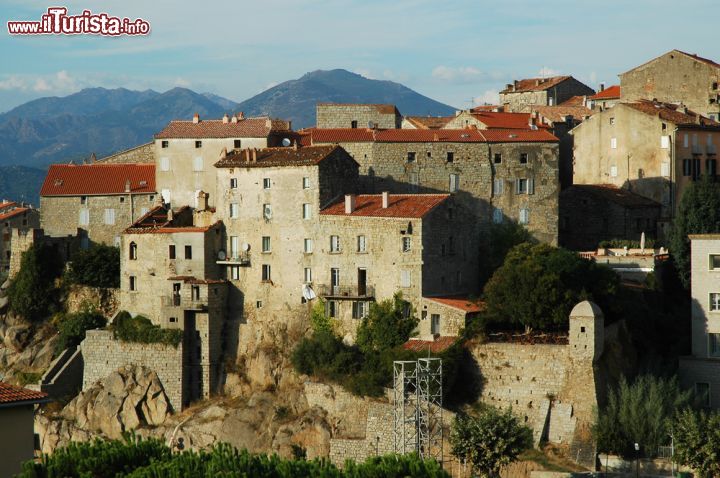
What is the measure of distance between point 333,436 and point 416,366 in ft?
19.9

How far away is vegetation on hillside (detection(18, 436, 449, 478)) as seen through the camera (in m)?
37.5

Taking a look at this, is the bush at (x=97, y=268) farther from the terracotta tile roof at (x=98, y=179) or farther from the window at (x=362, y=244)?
the window at (x=362, y=244)

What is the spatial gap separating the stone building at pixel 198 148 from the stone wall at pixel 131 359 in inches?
307

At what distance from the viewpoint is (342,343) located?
61469mm

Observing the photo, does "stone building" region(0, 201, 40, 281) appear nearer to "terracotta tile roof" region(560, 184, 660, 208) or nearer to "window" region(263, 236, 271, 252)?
"window" region(263, 236, 271, 252)

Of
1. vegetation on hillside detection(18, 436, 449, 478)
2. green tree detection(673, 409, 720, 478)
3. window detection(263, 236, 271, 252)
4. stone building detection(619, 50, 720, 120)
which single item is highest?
stone building detection(619, 50, 720, 120)

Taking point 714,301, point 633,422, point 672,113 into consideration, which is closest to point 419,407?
point 633,422

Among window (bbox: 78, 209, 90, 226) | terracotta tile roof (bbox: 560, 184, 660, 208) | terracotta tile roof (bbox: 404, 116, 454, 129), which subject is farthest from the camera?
terracotta tile roof (bbox: 404, 116, 454, 129)

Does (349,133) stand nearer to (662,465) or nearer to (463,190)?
(463,190)

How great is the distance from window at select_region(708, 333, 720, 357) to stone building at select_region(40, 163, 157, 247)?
28.0 m

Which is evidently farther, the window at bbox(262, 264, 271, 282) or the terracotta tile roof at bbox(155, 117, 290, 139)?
the terracotta tile roof at bbox(155, 117, 290, 139)

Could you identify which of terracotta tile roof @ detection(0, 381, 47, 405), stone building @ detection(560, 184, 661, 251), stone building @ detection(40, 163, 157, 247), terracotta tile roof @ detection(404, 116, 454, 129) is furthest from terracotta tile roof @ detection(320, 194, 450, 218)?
terracotta tile roof @ detection(0, 381, 47, 405)

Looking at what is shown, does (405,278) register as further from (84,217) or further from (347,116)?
(84,217)

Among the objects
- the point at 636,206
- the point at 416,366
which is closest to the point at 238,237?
the point at 416,366
